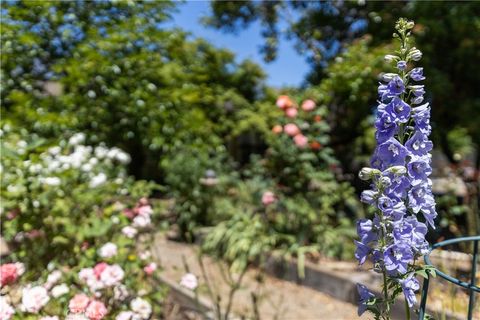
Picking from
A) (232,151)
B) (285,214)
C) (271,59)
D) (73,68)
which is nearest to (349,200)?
(285,214)

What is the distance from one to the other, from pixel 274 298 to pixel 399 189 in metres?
2.56

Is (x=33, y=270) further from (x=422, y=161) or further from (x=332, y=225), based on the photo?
(x=332, y=225)

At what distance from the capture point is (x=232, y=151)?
923cm

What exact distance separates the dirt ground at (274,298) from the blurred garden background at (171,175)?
0.02 meters

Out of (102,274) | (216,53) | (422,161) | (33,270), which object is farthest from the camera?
(216,53)

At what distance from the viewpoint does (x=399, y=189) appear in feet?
3.32

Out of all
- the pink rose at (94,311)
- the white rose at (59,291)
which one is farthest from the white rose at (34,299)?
the pink rose at (94,311)

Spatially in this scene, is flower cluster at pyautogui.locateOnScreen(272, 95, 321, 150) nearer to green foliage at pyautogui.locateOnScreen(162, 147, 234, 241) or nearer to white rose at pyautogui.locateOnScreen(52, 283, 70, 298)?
green foliage at pyautogui.locateOnScreen(162, 147, 234, 241)

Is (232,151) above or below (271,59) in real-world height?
below

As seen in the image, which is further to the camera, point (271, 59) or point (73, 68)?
point (271, 59)

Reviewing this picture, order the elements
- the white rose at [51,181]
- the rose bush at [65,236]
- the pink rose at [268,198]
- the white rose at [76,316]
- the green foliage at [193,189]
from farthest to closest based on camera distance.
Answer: the green foliage at [193,189] < the pink rose at [268,198] < the white rose at [51,181] < the rose bush at [65,236] < the white rose at [76,316]

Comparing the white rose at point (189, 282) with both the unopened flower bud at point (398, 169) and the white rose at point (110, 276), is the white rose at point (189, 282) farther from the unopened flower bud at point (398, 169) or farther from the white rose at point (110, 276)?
the unopened flower bud at point (398, 169)

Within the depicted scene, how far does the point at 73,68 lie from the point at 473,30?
4.60 meters

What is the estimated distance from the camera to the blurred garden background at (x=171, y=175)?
244cm
